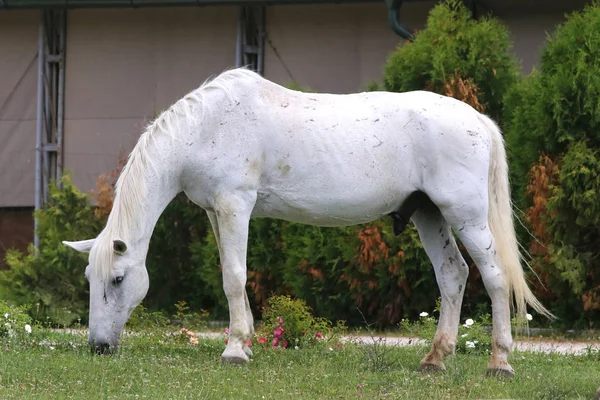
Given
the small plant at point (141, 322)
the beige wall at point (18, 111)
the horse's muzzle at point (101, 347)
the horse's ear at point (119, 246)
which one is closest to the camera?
the horse's ear at point (119, 246)

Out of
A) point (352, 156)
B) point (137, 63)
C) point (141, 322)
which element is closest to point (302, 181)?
point (352, 156)

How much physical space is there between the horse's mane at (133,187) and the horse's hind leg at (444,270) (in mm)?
1780

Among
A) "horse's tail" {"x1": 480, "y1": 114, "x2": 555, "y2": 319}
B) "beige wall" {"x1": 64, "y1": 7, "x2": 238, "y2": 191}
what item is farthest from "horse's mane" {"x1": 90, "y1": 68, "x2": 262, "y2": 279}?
"beige wall" {"x1": 64, "y1": 7, "x2": 238, "y2": 191}

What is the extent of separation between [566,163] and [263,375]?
216 inches

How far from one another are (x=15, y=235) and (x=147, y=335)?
7.85m

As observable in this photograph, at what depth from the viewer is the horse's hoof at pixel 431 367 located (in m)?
7.19

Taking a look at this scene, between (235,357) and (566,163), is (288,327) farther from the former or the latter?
(566,163)

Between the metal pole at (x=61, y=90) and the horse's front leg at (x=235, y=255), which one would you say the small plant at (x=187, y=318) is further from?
the metal pole at (x=61, y=90)

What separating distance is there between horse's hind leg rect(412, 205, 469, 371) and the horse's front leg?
138 cm

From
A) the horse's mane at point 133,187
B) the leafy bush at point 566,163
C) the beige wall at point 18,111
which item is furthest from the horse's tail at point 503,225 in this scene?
the beige wall at point 18,111

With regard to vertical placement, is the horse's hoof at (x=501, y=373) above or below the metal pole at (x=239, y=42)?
below

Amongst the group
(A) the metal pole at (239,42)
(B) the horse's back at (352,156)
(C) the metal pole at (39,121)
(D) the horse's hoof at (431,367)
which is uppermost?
(A) the metal pole at (239,42)

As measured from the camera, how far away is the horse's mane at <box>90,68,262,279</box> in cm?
712

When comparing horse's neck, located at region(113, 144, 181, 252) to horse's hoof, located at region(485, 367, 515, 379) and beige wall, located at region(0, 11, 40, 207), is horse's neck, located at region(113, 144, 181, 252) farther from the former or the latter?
beige wall, located at region(0, 11, 40, 207)
